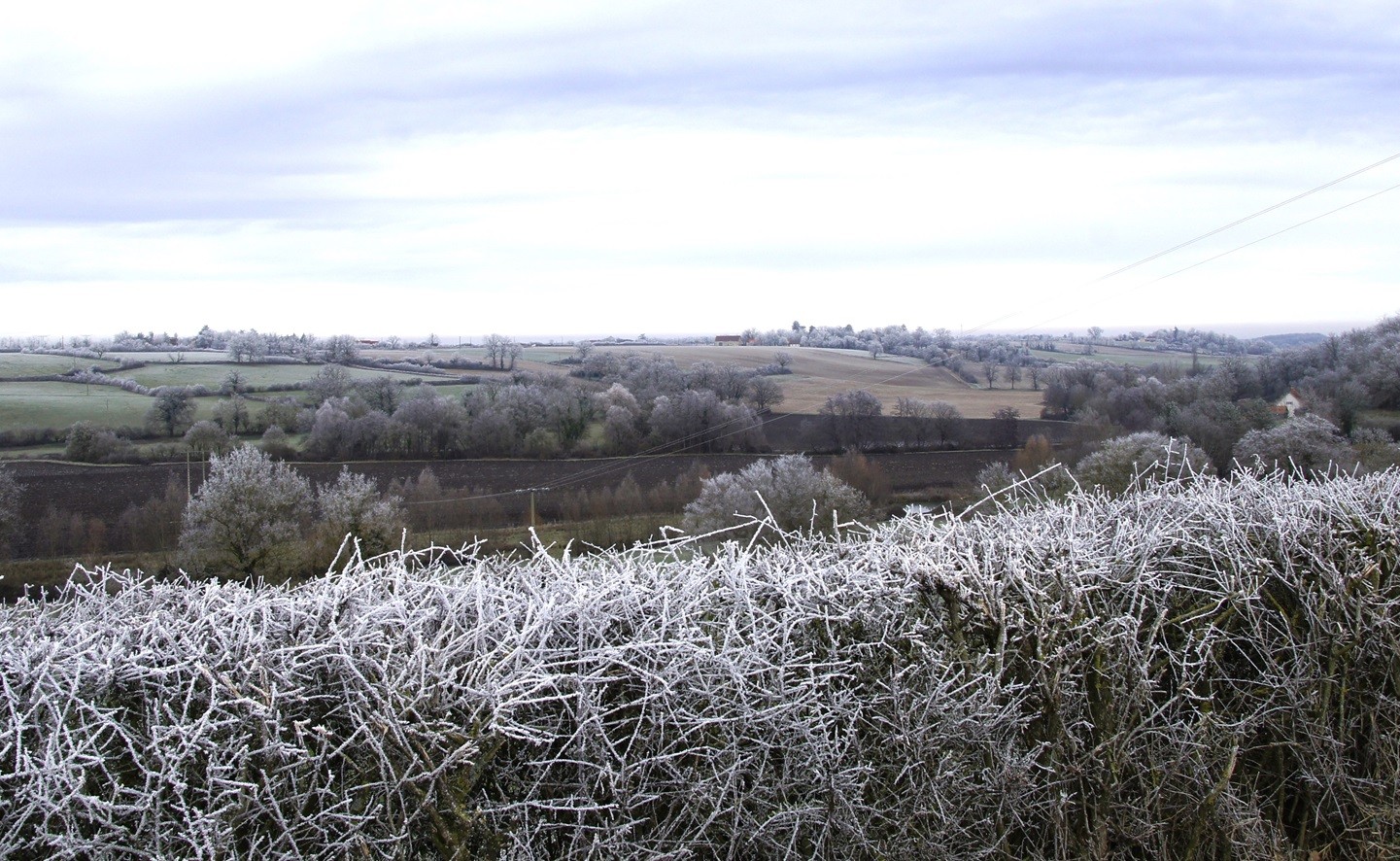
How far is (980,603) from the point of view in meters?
3.33

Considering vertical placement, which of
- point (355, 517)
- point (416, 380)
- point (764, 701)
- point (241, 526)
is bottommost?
point (355, 517)

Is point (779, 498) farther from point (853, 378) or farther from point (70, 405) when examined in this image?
point (70, 405)

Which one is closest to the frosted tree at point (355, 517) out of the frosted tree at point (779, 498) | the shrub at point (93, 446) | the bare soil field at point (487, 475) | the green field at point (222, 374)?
Answer: the bare soil field at point (487, 475)

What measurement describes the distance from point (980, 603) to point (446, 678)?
190 cm

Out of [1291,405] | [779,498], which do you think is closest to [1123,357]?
[1291,405]

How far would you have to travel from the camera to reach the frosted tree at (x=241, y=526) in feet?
68.0

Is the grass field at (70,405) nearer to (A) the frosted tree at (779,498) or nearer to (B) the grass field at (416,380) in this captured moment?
(B) the grass field at (416,380)

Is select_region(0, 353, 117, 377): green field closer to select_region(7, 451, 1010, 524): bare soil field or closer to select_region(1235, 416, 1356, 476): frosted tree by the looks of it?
select_region(7, 451, 1010, 524): bare soil field

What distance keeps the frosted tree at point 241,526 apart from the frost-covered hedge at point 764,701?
1912 cm

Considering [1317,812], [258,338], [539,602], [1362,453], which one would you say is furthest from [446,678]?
[258,338]

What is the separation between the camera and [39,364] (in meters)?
40.9

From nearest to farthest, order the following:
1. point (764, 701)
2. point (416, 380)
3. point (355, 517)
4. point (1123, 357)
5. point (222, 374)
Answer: point (764, 701)
point (355, 517)
point (222, 374)
point (1123, 357)
point (416, 380)

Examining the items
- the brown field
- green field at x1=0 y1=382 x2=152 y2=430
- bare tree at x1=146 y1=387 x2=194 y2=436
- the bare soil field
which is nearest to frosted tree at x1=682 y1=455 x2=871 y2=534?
the bare soil field

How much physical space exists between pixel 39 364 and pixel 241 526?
27592 mm
